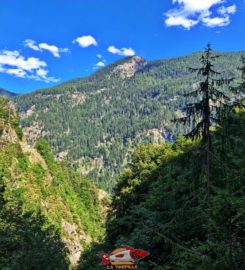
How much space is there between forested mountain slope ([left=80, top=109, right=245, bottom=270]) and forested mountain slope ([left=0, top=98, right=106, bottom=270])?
4918mm

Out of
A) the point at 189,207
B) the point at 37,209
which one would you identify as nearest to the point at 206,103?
the point at 189,207

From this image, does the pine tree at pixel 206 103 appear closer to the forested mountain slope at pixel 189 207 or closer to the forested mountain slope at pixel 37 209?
the forested mountain slope at pixel 189 207

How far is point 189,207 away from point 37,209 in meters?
35.7

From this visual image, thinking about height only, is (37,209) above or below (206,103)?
→ below

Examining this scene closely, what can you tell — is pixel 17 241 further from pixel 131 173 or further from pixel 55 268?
pixel 131 173

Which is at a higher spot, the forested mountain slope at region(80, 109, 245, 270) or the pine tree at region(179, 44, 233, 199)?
the pine tree at region(179, 44, 233, 199)

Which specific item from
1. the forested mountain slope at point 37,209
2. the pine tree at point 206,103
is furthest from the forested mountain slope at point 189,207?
the forested mountain slope at point 37,209

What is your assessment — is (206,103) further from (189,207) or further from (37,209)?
(37,209)

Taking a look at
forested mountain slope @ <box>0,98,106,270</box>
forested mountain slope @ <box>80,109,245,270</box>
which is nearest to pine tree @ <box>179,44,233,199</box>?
forested mountain slope @ <box>80,109,245,270</box>

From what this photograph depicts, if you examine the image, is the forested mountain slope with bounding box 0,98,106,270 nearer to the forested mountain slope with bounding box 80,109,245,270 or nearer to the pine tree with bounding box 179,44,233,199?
the forested mountain slope with bounding box 80,109,245,270

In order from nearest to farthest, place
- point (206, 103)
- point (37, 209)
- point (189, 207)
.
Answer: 1. point (189, 207)
2. point (206, 103)
3. point (37, 209)

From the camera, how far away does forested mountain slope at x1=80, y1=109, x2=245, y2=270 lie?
599 centimetres

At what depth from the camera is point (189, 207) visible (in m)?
14.4

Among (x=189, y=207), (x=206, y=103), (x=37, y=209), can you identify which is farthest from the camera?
(x=37, y=209)
